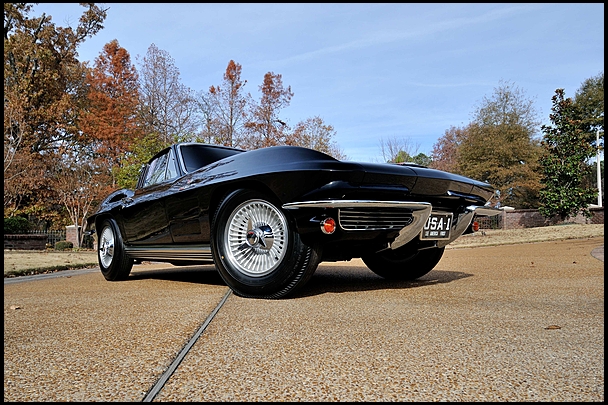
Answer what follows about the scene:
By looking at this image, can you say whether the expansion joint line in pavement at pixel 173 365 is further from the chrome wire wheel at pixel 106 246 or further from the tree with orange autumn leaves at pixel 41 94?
the tree with orange autumn leaves at pixel 41 94

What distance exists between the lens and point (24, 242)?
19.3m

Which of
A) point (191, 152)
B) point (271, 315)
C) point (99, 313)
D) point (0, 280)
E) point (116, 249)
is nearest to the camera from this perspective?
point (0, 280)

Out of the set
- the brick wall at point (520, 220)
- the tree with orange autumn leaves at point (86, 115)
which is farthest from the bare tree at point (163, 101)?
the brick wall at point (520, 220)

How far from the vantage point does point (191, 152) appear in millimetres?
5098

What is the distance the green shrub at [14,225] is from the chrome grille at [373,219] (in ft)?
73.1

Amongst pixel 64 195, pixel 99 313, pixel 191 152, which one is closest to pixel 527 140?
pixel 64 195

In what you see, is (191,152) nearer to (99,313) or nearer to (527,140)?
(99,313)

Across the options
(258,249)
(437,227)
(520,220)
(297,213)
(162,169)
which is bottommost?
(520,220)

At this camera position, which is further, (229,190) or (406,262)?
(406,262)

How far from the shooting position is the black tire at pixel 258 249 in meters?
3.44

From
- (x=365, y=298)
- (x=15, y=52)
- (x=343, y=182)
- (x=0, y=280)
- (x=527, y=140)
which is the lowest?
(x=365, y=298)

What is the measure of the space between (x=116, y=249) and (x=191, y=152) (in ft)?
5.49

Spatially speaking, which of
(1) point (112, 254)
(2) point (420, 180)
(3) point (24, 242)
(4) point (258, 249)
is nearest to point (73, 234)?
(3) point (24, 242)

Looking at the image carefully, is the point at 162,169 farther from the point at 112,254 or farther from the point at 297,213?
the point at 297,213
